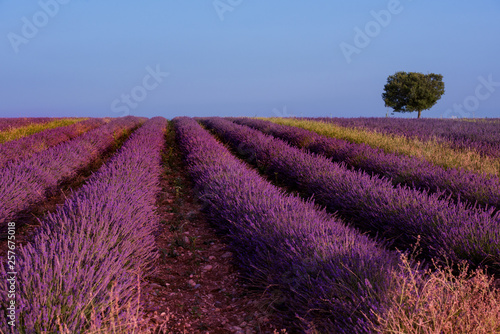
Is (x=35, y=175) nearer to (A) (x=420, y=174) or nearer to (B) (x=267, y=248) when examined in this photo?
(B) (x=267, y=248)

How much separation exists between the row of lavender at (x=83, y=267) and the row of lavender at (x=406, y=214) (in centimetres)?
211

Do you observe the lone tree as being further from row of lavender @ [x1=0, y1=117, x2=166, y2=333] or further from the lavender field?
row of lavender @ [x1=0, y1=117, x2=166, y2=333]

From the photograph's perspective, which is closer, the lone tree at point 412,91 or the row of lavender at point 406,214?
the row of lavender at point 406,214

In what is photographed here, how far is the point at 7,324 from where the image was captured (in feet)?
5.52

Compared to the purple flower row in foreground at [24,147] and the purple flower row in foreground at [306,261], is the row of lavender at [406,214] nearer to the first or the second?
the purple flower row in foreground at [306,261]

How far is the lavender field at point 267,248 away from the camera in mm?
1886

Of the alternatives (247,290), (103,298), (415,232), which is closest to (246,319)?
(247,290)

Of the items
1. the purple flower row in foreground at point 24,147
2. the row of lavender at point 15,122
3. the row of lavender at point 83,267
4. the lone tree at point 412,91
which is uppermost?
the lone tree at point 412,91

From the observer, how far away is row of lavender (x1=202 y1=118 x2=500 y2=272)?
323 cm

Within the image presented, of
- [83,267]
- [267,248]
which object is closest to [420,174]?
[267,248]

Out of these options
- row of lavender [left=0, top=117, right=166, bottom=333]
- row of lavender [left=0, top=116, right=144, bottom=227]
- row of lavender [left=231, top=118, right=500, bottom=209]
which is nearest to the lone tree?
row of lavender [left=231, top=118, right=500, bottom=209]

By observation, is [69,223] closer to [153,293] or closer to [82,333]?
[153,293]

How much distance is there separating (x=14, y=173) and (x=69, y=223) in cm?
306

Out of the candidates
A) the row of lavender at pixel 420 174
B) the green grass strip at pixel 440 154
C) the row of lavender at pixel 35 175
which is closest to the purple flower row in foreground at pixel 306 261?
the row of lavender at pixel 420 174
